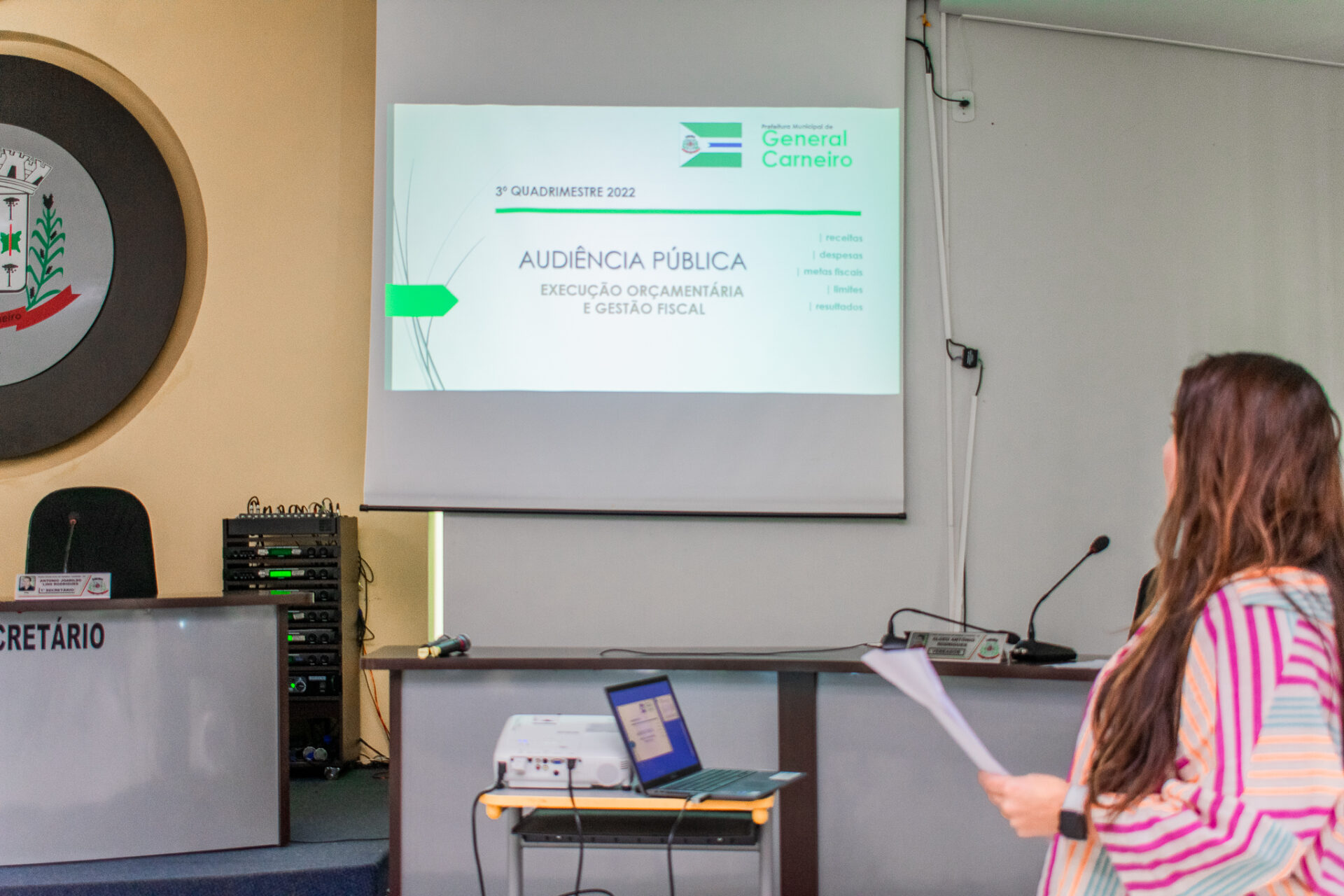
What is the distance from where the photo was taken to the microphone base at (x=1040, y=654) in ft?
8.12

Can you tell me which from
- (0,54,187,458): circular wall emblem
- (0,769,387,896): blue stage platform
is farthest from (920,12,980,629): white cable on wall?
(0,54,187,458): circular wall emblem

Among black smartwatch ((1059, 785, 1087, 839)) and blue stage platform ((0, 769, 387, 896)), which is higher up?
Result: black smartwatch ((1059, 785, 1087, 839))

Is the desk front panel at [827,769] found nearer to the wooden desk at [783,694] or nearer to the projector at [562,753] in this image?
the wooden desk at [783,694]

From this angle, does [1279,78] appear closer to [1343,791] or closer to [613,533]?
[613,533]

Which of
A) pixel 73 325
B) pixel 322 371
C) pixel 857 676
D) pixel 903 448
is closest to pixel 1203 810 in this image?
pixel 857 676

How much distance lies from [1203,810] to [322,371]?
13.2 ft

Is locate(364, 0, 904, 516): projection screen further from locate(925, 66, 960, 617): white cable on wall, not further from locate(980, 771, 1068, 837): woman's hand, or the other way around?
locate(980, 771, 1068, 837): woman's hand

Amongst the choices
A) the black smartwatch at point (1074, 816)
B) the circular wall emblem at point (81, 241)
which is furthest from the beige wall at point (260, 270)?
the black smartwatch at point (1074, 816)

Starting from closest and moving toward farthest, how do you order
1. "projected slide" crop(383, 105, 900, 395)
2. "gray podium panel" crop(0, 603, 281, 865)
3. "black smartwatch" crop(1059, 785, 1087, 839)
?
"black smartwatch" crop(1059, 785, 1087, 839), "gray podium panel" crop(0, 603, 281, 865), "projected slide" crop(383, 105, 900, 395)

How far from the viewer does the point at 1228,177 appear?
3467 millimetres

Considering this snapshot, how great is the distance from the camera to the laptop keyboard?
1784mm

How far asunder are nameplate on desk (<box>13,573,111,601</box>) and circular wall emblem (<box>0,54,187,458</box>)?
154cm

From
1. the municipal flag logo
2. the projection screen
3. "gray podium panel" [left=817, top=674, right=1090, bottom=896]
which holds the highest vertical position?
the municipal flag logo

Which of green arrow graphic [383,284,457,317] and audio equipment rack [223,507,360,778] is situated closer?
green arrow graphic [383,284,457,317]
